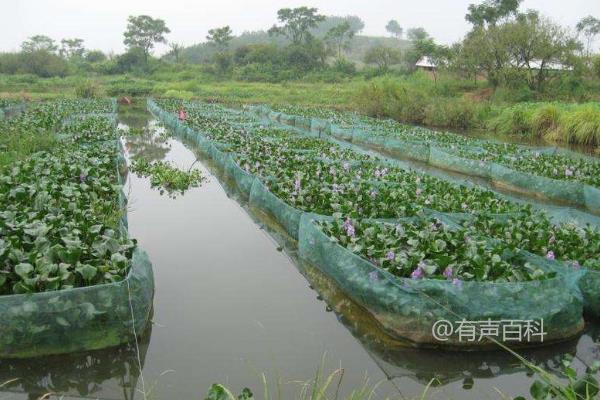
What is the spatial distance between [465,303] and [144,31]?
79418 millimetres

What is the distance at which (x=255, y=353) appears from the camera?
5062 mm

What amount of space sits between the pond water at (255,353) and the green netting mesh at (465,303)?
0.74ft

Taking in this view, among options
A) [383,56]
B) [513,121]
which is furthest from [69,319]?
[383,56]

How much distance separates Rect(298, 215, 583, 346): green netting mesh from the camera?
15.8 feet

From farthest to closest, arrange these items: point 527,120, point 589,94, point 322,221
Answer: point 589,94 → point 527,120 → point 322,221

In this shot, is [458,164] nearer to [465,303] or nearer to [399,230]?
[399,230]

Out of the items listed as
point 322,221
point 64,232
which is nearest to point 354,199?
point 322,221

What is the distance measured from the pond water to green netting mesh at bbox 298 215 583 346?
8.9 inches

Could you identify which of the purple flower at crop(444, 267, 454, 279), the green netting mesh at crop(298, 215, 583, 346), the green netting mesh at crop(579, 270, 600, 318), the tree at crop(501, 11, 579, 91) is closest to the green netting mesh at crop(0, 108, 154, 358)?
the green netting mesh at crop(298, 215, 583, 346)

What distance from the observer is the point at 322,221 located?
6.94 meters

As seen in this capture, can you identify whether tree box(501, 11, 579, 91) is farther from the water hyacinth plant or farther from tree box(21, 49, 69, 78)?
tree box(21, 49, 69, 78)

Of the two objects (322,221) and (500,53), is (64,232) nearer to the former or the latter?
(322,221)

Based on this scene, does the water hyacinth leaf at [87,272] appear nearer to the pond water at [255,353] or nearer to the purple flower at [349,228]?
the pond water at [255,353]

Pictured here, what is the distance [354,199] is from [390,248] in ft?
8.09
